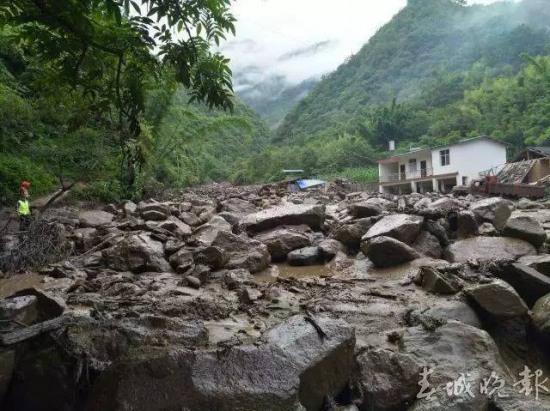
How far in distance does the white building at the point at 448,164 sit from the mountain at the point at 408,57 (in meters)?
29.7

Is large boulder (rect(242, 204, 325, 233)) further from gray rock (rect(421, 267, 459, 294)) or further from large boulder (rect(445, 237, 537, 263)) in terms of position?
gray rock (rect(421, 267, 459, 294))

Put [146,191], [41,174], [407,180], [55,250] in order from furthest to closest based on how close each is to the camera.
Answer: [407,180] < [146,191] < [41,174] < [55,250]

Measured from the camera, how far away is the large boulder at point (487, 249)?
25.8ft

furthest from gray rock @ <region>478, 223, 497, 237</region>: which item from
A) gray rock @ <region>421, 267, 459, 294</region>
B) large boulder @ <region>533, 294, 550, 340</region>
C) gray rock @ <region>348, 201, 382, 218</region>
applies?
large boulder @ <region>533, 294, 550, 340</region>

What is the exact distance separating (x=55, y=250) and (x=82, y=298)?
3525 millimetres

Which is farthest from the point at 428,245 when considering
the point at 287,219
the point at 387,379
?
the point at 387,379

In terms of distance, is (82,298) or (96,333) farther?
(82,298)

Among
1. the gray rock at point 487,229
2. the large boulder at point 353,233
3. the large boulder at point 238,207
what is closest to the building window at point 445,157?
the large boulder at point 238,207

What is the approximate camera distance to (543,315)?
193 inches

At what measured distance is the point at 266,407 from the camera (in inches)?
115

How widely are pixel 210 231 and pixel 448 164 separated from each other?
26.8m

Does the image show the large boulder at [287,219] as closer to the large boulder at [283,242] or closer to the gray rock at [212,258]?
the large boulder at [283,242]

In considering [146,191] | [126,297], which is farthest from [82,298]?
[146,191]

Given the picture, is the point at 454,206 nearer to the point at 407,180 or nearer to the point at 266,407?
the point at 266,407
